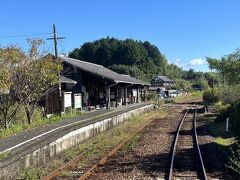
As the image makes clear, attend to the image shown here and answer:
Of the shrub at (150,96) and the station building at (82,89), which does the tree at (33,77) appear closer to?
the station building at (82,89)

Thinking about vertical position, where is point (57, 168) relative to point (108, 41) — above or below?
below

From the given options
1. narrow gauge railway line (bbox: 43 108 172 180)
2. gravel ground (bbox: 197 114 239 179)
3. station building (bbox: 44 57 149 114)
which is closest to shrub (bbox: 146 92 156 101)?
station building (bbox: 44 57 149 114)

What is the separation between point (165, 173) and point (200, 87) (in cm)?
12464

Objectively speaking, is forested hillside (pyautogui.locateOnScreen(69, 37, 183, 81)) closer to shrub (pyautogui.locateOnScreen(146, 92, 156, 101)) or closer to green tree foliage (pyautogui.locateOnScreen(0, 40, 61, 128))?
shrub (pyautogui.locateOnScreen(146, 92, 156, 101))

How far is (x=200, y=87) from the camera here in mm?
133750

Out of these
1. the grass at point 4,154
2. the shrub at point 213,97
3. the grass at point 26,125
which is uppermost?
the shrub at point 213,97

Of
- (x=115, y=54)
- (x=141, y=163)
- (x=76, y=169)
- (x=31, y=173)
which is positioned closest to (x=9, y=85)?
(x=76, y=169)

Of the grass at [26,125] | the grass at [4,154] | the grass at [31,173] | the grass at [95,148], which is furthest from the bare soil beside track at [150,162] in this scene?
the grass at [26,125]

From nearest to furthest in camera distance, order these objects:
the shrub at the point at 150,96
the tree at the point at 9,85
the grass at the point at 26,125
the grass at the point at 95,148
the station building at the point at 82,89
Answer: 1. the grass at the point at 95,148
2. the grass at the point at 26,125
3. the tree at the point at 9,85
4. the station building at the point at 82,89
5. the shrub at the point at 150,96

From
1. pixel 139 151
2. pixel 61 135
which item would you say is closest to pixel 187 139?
pixel 139 151

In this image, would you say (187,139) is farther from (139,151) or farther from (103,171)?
(103,171)

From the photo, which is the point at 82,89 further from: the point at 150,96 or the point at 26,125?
the point at 150,96

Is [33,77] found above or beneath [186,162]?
above

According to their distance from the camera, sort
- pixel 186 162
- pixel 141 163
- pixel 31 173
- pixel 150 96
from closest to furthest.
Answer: pixel 31 173
pixel 141 163
pixel 186 162
pixel 150 96
